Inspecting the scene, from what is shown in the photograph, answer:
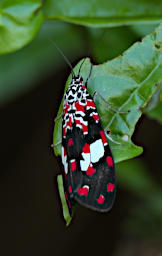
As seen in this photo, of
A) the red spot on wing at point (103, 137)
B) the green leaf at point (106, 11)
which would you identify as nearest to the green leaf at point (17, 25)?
the green leaf at point (106, 11)

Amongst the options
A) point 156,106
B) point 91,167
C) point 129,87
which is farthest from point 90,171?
point 156,106

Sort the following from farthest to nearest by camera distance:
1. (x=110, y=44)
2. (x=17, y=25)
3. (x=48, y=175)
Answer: (x=48, y=175)
(x=110, y=44)
(x=17, y=25)

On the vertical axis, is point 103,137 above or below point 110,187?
above

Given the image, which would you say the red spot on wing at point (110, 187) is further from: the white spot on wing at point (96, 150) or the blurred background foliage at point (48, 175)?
the blurred background foliage at point (48, 175)

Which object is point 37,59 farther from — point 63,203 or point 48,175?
point 63,203

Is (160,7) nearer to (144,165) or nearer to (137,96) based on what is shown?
(137,96)

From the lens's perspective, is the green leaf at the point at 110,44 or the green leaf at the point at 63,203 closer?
the green leaf at the point at 63,203
